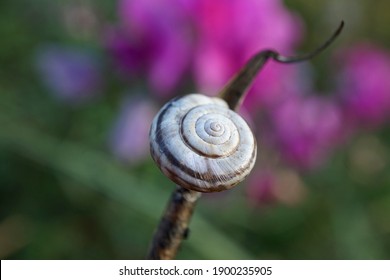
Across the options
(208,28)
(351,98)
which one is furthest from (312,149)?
(208,28)

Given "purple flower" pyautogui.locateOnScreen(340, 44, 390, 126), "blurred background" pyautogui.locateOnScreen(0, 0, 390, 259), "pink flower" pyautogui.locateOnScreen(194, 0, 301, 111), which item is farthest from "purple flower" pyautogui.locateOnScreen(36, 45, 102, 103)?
"purple flower" pyautogui.locateOnScreen(340, 44, 390, 126)

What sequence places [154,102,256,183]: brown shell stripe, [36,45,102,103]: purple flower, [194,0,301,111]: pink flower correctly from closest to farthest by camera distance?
[154,102,256,183]: brown shell stripe → [194,0,301,111]: pink flower → [36,45,102,103]: purple flower

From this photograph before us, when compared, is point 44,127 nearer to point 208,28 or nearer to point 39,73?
point 39,73

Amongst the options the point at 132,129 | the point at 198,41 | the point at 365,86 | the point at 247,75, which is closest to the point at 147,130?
the point at 132,129

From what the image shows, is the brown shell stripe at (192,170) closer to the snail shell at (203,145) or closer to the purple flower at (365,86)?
the snail shell at (203,145)

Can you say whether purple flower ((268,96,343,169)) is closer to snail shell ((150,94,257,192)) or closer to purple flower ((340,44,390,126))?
purple flower ((340,44,390,126))

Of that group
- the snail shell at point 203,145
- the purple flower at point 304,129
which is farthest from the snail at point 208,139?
the purple flower at point 304,129

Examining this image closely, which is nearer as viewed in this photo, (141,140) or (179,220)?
(179,220)
